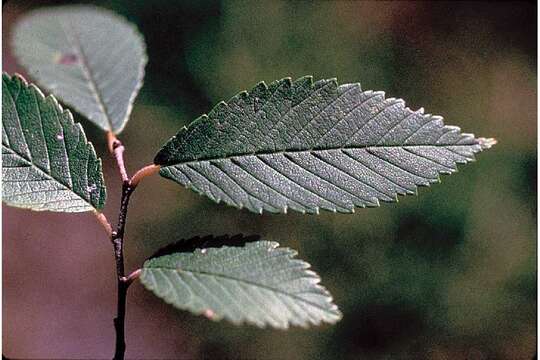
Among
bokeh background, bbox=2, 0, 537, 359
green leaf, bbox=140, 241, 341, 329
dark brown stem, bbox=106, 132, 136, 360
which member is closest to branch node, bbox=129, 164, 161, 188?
dark brown stem, bbox=106, 132, 136, 360

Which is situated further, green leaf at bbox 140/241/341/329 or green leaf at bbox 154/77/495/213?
green leaf at bbox 154/77/495/213

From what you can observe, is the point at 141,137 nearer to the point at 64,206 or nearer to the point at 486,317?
the point at 486,317

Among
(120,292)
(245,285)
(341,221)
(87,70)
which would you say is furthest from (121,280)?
(341,221)

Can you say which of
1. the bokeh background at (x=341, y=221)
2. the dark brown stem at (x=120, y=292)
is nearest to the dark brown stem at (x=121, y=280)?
the dark brown stem at (x=120, y=292)

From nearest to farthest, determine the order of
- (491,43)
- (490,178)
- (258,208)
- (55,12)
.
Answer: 1. (258,208)
2. (55,12)
3. (490,178)
4. (491,43)

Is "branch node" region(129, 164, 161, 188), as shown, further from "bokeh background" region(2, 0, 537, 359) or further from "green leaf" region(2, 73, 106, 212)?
"bokeh background" region(2, 0, 537, 359)

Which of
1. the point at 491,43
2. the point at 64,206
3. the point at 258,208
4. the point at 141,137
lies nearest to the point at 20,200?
the point at 64,206

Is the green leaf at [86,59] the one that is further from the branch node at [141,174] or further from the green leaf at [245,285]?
the green leaf at [245,285]
